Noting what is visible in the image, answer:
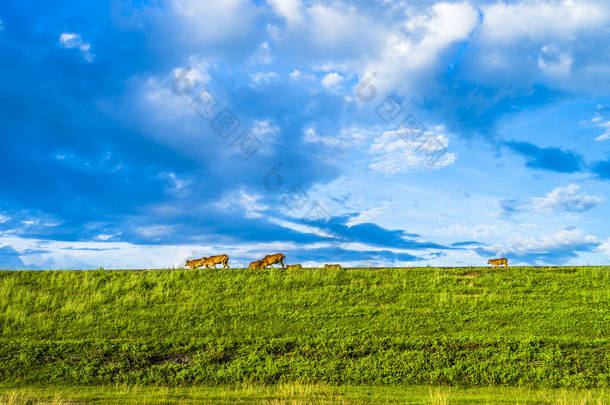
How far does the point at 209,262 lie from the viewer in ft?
79.6

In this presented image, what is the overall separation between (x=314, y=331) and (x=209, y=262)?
33.1 feet

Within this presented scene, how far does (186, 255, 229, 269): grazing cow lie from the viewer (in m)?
24.1

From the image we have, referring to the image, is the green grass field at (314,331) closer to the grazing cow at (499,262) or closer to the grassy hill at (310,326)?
the grassy hill at (310,326)

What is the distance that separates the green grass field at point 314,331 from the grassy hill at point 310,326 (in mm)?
50

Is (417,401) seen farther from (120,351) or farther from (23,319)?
(23,319)

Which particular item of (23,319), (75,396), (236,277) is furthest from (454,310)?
(23,319)

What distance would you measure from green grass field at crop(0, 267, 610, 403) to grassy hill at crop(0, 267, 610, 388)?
0.17 feet

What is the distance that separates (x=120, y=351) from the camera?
46.4 feet

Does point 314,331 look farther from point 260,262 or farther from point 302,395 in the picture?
point 260,262

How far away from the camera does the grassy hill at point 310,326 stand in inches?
496

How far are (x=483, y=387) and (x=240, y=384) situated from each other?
20.1ft

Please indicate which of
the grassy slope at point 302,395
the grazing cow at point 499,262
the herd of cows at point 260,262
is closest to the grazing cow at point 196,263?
the herd of cows at point 260,262

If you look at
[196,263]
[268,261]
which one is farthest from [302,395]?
[196,263]

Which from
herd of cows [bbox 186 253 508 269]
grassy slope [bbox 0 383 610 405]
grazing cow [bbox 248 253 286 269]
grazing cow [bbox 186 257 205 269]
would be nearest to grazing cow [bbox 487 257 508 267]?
herd of cows [bbox 186 253 508 269]
